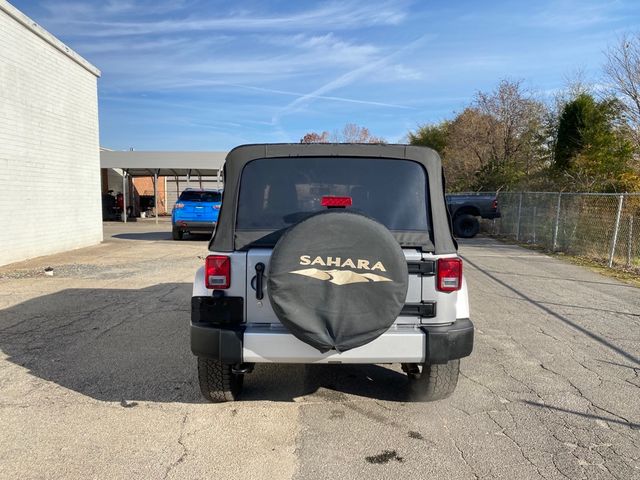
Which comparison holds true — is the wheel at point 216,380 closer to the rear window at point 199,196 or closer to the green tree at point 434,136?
the rear window at point 199,196

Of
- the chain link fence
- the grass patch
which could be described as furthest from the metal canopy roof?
the grass patch

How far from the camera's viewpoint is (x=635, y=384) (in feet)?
14.2

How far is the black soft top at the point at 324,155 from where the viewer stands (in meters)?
3.45

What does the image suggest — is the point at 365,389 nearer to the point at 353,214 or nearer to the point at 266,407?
the point at 266,407

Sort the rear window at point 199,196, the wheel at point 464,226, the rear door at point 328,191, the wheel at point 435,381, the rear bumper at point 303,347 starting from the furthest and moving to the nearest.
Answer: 1. the wheel at point 464,226
2. the rear window at point 199,196
3. the wheel at point 435,381
4. the rear door at point 328,191
5. the rear bumper at point 303,347

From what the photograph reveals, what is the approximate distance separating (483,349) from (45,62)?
12554mm

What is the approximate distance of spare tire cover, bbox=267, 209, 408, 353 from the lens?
3.09 meters

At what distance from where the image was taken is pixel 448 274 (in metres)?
3.41

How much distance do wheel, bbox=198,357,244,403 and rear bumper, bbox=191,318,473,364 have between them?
298 mm

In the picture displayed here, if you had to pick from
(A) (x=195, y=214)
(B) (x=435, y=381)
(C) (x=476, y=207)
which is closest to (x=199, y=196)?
(A) (x=195, y=214)

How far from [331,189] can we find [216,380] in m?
1.64

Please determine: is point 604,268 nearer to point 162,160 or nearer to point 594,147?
point 594,147

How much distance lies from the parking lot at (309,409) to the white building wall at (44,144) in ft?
18.7

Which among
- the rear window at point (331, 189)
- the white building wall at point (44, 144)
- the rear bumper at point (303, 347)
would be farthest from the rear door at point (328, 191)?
the white building wall at point (44, 144)
